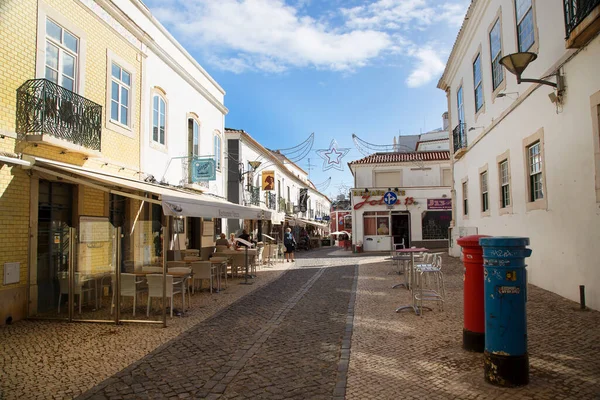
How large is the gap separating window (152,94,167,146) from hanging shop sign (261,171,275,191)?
14009 millimetres

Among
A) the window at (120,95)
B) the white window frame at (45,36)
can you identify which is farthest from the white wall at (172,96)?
the white window frame at (45,36)

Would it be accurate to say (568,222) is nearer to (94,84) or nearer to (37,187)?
(37,187)

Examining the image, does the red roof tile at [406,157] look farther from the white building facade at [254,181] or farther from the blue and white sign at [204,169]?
the blue and white sign at [204,169]

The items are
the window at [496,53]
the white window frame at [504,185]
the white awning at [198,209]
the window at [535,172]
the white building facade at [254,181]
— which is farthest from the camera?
the white building facade at [254,181]

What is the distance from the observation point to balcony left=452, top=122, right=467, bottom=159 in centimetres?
1647

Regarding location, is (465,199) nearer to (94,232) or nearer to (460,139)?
(460,139)

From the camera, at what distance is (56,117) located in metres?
8.28

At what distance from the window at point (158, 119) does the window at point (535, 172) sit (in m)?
10.2

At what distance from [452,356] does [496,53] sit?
9.69m

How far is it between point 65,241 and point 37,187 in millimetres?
1125

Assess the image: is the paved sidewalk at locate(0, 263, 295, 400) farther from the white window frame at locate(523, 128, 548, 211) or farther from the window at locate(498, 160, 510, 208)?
the window at locate(498, 160, 510, 208)

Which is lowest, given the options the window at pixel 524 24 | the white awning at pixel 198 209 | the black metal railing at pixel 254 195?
the white awning at pixel 198 209

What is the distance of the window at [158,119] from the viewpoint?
13.4 metres

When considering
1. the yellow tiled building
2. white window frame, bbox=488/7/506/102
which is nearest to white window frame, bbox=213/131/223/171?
the yellow tiled building
